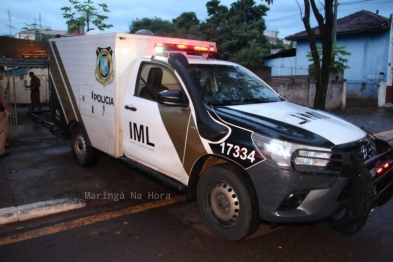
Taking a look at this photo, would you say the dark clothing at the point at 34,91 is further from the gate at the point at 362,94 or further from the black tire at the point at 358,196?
the gate at the point at 362,94

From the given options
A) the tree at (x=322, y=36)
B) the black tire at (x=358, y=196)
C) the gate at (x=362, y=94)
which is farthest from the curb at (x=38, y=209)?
the gate at (x=362, y=94)

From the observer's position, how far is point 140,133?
15.0ft

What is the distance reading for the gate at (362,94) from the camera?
17.6 metres

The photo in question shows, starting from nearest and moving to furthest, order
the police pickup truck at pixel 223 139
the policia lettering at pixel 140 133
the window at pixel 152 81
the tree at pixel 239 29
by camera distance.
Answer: the police pickup truck at pixel 223 139
the policia lettering at pixel 140 133
the window at pixel 152 81
the tree at pixel 239 29

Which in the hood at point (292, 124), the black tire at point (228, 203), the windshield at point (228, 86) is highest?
the windshield at point (228, 86)

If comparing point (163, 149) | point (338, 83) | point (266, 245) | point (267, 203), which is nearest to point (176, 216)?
point (163, 149)

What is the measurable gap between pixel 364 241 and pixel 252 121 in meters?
1.76

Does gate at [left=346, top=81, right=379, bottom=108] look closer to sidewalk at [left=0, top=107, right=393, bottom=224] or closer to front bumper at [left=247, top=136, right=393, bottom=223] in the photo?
sidewalk at [left=0, top=107, right=393, bottom=224]

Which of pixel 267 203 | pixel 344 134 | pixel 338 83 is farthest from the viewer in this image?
pixel 338 83

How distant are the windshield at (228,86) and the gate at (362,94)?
14.2 m

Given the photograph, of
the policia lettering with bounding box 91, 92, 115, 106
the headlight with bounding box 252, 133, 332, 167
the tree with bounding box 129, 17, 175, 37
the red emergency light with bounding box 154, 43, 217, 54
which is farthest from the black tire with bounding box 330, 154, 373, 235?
the tree with bounding box 129, 17, 175, 37

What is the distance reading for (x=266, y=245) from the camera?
359cm

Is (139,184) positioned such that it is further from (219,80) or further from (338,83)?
(338,83)

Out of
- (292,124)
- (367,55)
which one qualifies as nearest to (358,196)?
(292,124)
